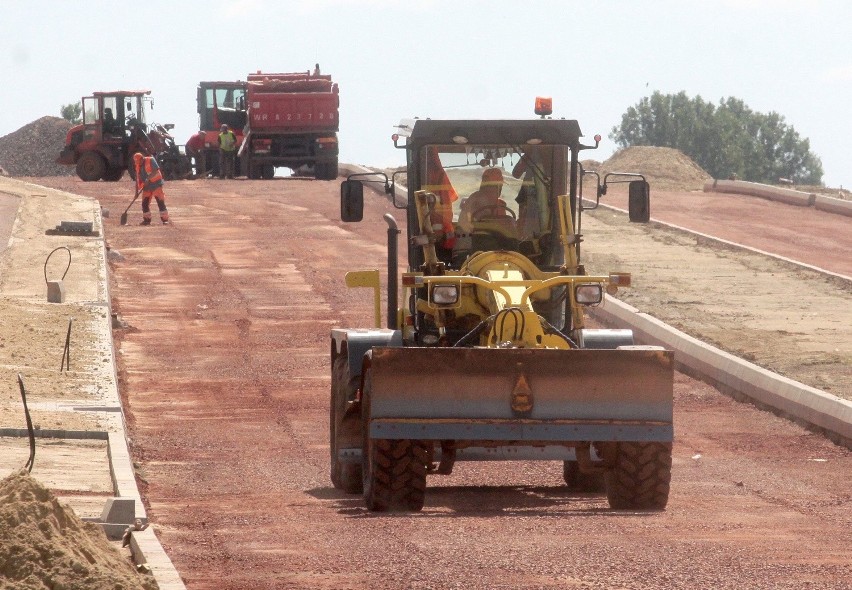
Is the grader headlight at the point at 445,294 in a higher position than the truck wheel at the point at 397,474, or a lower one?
higher

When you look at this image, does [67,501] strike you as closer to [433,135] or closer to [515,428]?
[515,428]

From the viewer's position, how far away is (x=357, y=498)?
12.0 m

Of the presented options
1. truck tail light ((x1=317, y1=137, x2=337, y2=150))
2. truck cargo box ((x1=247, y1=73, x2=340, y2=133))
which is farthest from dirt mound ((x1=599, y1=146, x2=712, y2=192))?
truck cargo box ((x1=247, y1=73, x2=340, y2=133))

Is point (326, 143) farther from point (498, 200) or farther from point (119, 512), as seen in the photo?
point (119, 512)

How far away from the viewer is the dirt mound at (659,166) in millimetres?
50594

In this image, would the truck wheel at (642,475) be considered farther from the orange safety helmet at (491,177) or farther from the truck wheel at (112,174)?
the truck wheel at (112,174)

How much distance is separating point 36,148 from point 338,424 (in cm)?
6184

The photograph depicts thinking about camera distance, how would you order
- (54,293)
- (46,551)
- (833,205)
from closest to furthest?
(46,551) → (54,293) → (833,205)

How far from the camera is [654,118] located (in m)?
167

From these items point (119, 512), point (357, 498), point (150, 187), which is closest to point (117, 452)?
point (357, 498)

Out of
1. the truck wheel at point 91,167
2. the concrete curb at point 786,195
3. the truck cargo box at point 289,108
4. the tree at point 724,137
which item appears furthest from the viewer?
the tree at point 724,137

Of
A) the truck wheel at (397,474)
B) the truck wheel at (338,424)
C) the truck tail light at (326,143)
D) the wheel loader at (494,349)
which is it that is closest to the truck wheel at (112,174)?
the truck tail light at (326,143)

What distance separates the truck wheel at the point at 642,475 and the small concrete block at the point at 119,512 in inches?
135

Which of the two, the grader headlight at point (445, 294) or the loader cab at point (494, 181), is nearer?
the grader headlight at point (445, 294)
